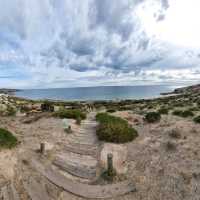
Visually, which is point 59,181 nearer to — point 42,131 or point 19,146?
point 19,146

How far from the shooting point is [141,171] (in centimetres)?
909

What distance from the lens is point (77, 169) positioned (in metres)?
9.45

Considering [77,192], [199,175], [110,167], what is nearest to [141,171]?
[110,167]

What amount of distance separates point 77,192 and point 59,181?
111cm

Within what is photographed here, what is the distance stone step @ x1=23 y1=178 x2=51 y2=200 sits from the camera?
715 centimetres

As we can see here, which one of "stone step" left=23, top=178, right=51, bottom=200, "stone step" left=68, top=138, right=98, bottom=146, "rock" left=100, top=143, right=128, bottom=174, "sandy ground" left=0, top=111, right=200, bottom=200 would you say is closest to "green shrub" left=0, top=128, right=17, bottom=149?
"sandy ground" left=0, top=111, right=200, bottom=200

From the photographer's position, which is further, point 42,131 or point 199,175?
point 42,131

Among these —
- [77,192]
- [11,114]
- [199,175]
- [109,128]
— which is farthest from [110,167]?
[11,114]

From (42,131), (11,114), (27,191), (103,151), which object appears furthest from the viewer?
(11,114)

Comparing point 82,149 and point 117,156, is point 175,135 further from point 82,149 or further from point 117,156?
point 82,149

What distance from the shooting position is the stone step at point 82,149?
11.6m

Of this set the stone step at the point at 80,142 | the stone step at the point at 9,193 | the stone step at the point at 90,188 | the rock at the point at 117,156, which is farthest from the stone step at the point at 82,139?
the stone step at the point at 9,193

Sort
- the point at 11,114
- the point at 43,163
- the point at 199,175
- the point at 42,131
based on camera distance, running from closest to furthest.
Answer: the point at 199,175 → the point at 43,163 → the point at 42,131 → the point at 11,114

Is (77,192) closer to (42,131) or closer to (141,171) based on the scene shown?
(141,171)
